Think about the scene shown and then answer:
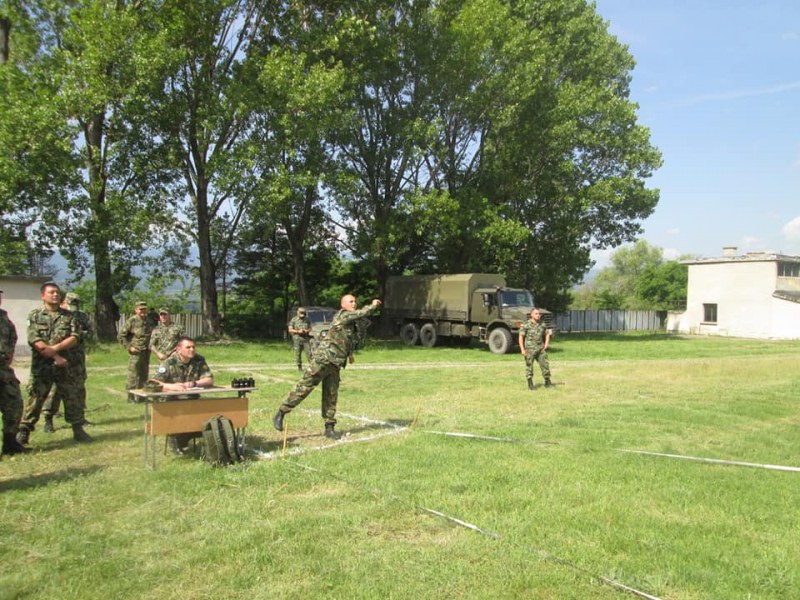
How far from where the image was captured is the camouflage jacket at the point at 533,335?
12.5 metres

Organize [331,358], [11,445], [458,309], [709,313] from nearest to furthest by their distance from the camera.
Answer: [11,445]
[331,358]
[458,309]
[709,313]

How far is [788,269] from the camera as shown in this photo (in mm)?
38031

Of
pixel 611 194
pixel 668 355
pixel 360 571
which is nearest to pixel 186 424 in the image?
pixel 360 571

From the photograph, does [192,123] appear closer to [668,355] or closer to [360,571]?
[668,355]

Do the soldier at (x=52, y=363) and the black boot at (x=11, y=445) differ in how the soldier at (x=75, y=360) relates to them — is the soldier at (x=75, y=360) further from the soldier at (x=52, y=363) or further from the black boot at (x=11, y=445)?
the black boot at (x=11, y=445)

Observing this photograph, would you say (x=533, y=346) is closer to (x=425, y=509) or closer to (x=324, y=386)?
(x=324, y=386)

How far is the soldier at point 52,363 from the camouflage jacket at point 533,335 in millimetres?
7777

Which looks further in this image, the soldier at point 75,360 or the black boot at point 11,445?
the soldier at point 75,360

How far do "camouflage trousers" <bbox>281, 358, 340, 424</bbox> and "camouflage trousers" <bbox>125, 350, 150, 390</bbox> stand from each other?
3.67m

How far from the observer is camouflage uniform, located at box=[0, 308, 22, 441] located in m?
6.74

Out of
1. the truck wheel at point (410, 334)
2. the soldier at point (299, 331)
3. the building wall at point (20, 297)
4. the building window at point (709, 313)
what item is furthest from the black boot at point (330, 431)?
the building window at point (709, 313)

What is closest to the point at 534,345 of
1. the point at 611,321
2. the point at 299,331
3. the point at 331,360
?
the point at 331,360

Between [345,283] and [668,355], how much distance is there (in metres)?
16.3

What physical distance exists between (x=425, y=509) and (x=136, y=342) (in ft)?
21.9
